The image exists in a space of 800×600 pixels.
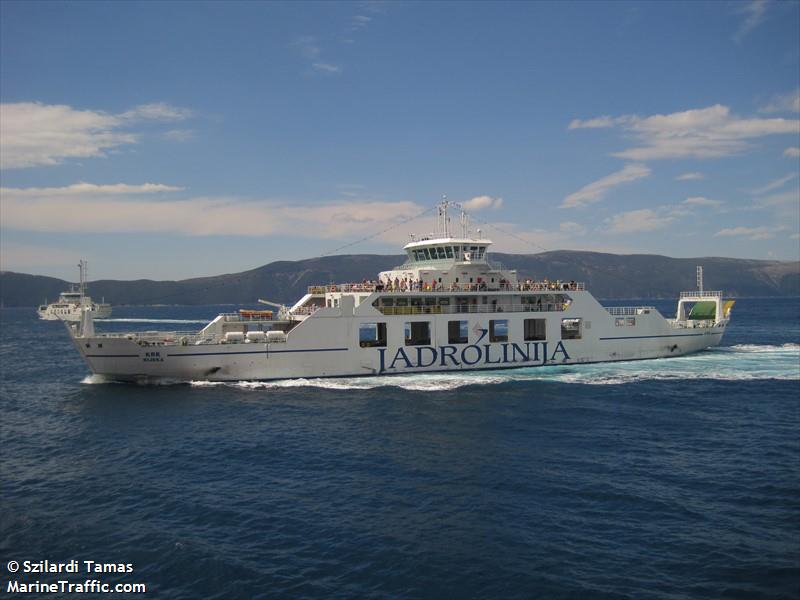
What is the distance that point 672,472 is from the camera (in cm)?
1781

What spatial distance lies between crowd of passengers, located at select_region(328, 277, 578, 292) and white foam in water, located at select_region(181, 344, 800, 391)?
561cm

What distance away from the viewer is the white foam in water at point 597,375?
1276 inches

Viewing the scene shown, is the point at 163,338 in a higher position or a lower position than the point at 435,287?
lower

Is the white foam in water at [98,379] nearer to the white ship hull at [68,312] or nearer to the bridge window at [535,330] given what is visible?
the bridge window at [535,330]

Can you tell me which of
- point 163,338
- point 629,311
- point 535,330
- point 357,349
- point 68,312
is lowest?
point 357,349

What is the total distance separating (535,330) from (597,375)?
6011 mm

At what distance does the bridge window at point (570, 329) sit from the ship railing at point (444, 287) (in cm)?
276

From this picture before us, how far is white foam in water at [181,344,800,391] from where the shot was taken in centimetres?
3241

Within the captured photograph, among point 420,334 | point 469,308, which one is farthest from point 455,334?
point 420,334

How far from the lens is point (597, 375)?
35812mm

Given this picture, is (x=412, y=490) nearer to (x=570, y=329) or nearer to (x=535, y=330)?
(x=535, y=330)

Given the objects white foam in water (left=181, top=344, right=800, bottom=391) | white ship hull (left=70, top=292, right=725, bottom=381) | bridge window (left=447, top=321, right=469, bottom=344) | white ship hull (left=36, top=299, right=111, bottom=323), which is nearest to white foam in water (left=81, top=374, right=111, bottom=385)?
white ship hull (left=70, top=292, right=725, bottom=381)

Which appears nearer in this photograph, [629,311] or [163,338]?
[163,338]

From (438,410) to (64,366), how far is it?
1366 inches
